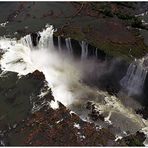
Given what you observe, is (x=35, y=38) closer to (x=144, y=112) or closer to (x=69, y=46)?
(x=69, y=46)

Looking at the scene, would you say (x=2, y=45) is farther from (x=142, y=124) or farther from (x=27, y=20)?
(x=142, y=124)

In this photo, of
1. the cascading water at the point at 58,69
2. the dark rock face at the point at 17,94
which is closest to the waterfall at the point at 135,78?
the cascading water at the point at 58,69

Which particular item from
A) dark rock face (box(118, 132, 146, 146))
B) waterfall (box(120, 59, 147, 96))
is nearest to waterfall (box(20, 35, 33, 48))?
waterfall (box(120, 59, 147, 96))

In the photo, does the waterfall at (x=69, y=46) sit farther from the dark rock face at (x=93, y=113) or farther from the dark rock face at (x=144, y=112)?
the dark rock face at (x=144, y=112)

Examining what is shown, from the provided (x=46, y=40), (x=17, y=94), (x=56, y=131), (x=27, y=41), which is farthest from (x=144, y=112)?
(x=27, y=41)

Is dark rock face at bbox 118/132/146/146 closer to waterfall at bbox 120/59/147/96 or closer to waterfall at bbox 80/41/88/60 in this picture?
waterfall at bbox 120/59/147/96

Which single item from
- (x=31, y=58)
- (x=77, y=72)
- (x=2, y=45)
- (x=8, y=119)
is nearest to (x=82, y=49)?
(x=77, y=72)
